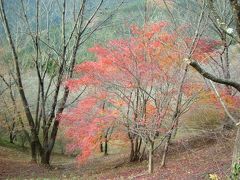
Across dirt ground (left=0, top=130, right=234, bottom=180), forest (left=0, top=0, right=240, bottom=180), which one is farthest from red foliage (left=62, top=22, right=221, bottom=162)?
dirt ground (left=0, top=130, right=234, bottom=180)

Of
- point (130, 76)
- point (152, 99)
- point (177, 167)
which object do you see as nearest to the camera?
point (177, 167)

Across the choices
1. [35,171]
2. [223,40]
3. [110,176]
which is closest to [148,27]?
[223,40]

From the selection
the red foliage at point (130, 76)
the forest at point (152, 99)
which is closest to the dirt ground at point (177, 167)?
the forest at point (152, 99)

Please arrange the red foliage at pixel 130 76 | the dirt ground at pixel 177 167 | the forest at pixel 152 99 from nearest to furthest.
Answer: the dirt ground at pixel 177 167, the forest at pixel 152 99, the red foliage at pixel 130 76

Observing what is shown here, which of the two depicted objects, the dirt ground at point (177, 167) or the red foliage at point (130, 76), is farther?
→ the red foliage at point (130, 76)

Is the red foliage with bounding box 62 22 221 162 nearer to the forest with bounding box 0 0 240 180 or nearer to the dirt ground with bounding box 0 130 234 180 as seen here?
the forest with bounding box 0 0 240 180

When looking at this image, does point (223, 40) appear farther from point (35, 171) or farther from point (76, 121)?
point (35, 171)

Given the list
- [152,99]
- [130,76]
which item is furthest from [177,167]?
[130,76]

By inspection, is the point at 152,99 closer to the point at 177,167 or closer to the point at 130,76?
the point at 130,76

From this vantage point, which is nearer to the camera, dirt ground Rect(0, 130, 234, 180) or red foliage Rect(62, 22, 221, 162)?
dirt ground Rect(0, 130, 234, 180)

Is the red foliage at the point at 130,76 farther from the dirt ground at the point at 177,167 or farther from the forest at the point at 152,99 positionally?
the dirt ground at the point at 177,167

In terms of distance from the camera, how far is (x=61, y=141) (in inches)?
1865

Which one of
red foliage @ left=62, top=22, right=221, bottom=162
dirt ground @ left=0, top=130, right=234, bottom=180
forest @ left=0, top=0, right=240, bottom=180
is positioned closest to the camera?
dirt ground @ left=0, top=130, right=234, bottom=180

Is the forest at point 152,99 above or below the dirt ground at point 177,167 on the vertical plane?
above
